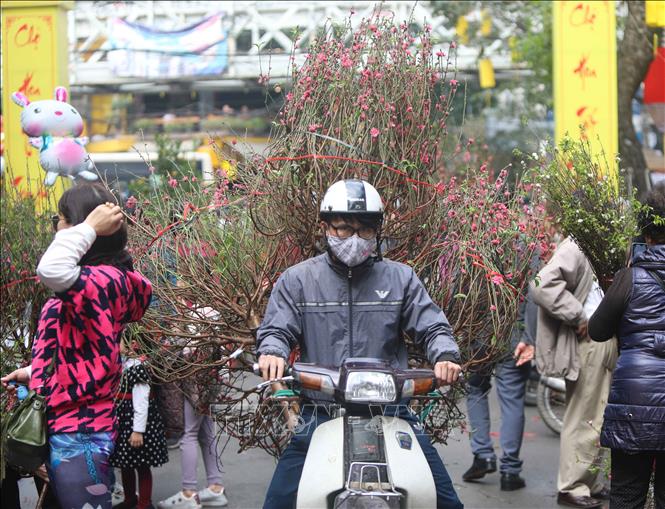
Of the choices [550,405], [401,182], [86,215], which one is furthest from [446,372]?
[550,405]

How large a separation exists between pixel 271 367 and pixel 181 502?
3432 millimetres

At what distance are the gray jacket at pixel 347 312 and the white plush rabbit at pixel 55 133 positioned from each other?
3.69 metres

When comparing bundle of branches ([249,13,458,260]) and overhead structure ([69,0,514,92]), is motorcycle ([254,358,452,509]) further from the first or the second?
overhead structure ([69,0,514,92])

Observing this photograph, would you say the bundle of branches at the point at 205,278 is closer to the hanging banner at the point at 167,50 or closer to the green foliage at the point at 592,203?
the green foliage at the point at 592,203

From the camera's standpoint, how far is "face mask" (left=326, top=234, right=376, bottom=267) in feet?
14.1

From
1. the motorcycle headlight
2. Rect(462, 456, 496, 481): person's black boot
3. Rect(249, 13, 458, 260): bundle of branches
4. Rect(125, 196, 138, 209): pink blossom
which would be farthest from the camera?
Rect(462, 456, 496, 481): person's black boot

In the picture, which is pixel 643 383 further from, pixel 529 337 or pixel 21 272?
pixel 21 272

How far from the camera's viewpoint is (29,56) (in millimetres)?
13992

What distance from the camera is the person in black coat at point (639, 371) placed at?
5.04m

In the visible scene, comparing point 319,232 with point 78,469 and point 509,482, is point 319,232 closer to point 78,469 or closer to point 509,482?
point 78,469

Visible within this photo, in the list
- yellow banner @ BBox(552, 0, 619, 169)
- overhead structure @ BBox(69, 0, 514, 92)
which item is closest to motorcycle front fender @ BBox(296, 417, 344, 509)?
yellow banner @ BBox(552, 0, 619, 169)

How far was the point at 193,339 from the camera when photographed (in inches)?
213

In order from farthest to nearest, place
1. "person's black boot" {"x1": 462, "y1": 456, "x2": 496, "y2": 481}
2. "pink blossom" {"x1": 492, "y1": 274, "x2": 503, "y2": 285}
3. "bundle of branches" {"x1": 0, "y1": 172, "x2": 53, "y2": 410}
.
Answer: "person's black boot" {"x1": 462, "y1": 456, "x2": 496, "y2": 481} < "bundle of branches" {"x1": 0, "y1": 172, "x2": 53, "y2": 410} < "pink blossom" {"x1": 492, "y1": 274, "x2": 503, "y2": 285}

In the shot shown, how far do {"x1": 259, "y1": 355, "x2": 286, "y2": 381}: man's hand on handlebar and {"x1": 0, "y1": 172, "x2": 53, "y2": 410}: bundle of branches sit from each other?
2.67 meters
